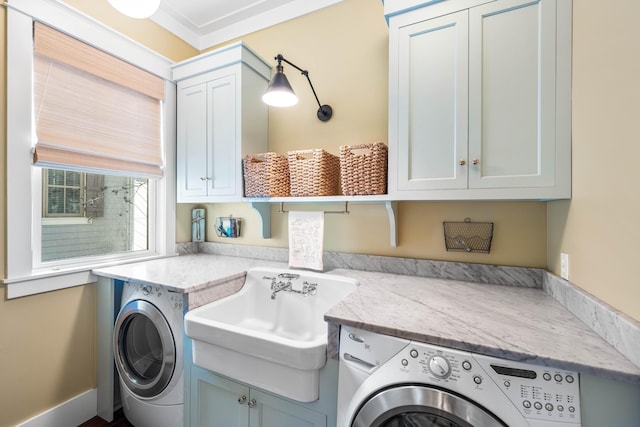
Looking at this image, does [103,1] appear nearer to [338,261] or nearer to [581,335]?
[338,261]

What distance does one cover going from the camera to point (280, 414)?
114 centimetres

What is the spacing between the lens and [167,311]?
1.47m

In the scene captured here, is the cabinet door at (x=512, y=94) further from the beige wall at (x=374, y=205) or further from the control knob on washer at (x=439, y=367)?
the control knob on washer at (x=439, y=367)

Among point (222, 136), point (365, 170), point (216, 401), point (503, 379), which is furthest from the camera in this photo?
point (222, 136)

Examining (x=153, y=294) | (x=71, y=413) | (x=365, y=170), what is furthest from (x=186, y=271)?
(x=365, y=170)

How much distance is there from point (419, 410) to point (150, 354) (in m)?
1.54

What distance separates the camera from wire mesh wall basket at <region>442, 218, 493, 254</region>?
1.52 metres

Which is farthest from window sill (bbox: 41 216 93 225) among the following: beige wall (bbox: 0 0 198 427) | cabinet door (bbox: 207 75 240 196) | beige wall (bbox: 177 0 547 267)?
beige wall (bbox: 177 0 547 267)

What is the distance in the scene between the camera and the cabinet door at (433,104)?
1.27 m

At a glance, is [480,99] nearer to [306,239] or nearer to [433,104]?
[433,104]

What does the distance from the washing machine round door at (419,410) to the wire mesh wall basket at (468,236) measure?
3.03ft

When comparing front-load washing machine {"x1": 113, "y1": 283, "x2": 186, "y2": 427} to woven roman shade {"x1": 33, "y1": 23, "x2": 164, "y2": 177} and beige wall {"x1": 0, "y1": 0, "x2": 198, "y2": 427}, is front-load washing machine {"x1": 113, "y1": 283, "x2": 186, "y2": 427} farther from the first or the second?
woven roman shade {"x1": 33, "y1": 23, "x2": 164, "y2": 177}

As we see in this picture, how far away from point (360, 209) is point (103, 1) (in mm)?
2172

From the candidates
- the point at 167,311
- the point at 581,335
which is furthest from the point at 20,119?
the point at 581,335
